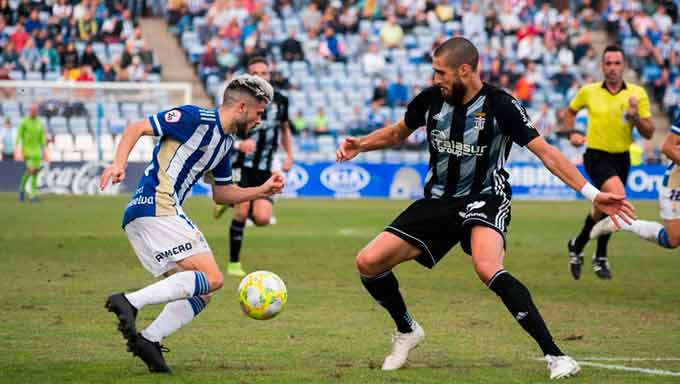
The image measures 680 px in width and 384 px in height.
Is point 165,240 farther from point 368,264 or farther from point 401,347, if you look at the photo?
point 401,347

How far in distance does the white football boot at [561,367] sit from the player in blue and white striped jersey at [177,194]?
7.34 feet

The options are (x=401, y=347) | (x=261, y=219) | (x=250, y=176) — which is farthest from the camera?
(x=250, y=176)

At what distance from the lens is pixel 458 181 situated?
7.70 meters

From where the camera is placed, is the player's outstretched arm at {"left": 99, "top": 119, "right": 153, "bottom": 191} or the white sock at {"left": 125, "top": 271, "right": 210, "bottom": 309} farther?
Answer: the player's outstretched arm at {"left": 99, "top": 119, "right": 153, "bottom": 191}

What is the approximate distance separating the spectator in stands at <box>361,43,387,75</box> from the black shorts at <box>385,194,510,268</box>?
28.6m

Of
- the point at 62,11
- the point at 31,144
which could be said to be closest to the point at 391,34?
the point at 62,11

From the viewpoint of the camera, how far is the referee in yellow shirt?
13.0m

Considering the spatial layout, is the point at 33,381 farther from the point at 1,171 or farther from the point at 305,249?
the point at 1,171

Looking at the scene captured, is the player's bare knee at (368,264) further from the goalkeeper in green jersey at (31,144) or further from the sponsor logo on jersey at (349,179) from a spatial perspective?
the sponsor logo on jersey at (349,179)

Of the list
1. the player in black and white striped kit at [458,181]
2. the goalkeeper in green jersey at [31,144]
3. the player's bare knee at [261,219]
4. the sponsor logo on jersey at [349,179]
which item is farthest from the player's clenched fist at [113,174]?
the sponsor logo on jersey at [349,179]

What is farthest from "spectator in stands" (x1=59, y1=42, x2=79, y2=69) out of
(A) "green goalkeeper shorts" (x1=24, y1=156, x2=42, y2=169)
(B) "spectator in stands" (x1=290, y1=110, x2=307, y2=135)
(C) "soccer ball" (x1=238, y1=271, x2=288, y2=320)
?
(C) "soccer ball" (x1=238, y1=271, x2=288, y2=320)

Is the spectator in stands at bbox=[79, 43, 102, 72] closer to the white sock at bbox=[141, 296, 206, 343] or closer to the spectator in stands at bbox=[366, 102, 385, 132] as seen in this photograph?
the spectator in stands at bbox=[366, 102, 385, 132]

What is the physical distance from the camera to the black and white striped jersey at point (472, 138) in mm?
7492

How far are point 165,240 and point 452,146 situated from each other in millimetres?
2048
